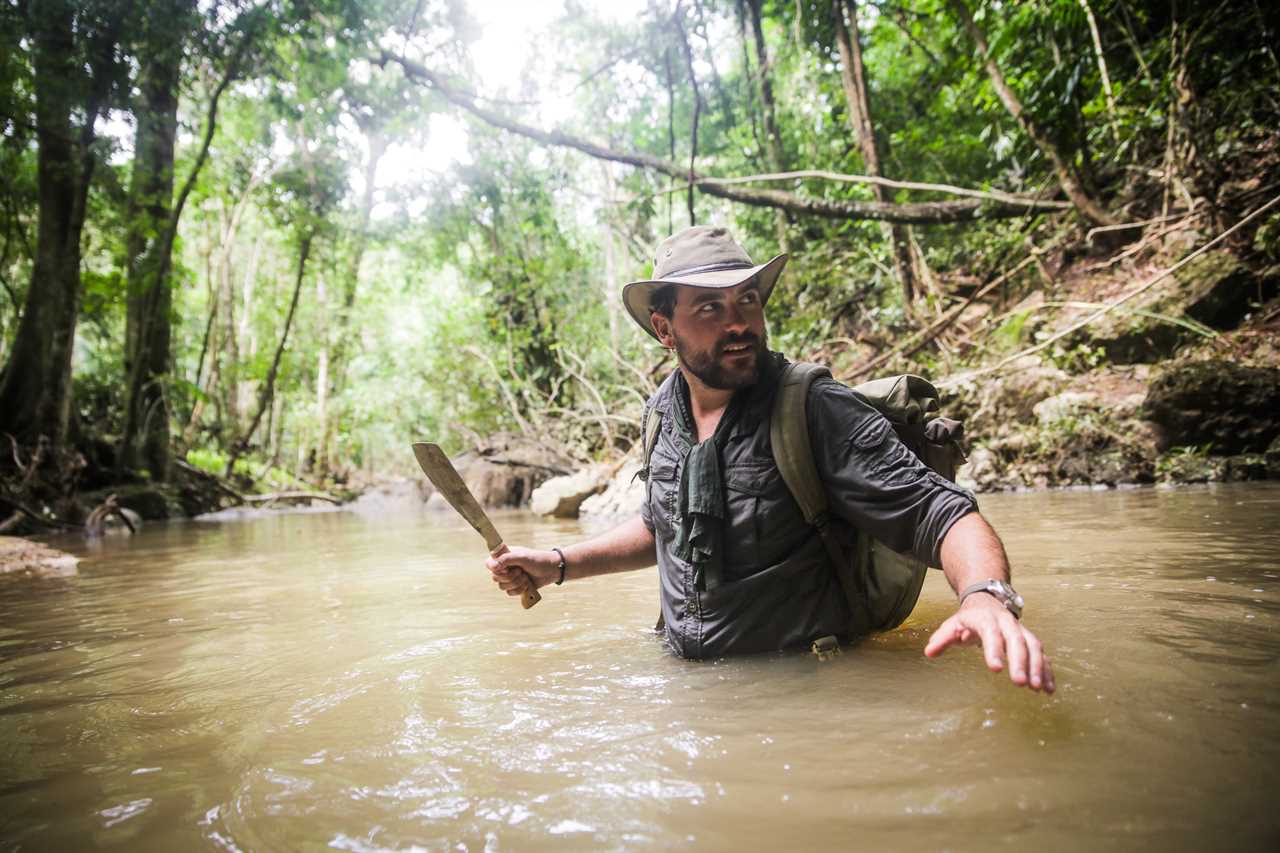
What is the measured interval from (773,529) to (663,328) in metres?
0.80

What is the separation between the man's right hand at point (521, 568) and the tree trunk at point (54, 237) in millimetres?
9261

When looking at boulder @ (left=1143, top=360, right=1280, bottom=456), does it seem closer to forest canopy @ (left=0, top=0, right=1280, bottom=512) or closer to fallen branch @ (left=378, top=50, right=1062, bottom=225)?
forest canopy @ (left=0, top=0, right=1280, bottom=512)

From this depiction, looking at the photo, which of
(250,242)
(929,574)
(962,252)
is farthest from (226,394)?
(929,574)

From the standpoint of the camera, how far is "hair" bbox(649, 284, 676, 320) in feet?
7.45

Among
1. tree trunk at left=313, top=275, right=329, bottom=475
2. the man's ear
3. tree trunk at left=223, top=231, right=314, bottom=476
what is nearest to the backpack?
the man's ear

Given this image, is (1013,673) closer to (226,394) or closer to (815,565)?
(815,565)

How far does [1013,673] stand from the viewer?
1.22 meters

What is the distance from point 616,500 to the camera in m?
8.86

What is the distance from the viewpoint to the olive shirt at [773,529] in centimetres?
188

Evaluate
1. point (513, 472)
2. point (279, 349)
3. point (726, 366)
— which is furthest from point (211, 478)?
point (726, 366)

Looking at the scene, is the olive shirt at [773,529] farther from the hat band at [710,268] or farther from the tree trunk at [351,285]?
the tree trunk at [351,285]

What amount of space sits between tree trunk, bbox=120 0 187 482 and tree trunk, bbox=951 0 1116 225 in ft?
31.3

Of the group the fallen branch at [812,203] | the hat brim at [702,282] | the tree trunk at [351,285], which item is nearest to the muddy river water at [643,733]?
the hat brim at [702,282]

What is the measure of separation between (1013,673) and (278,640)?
2.71 m
